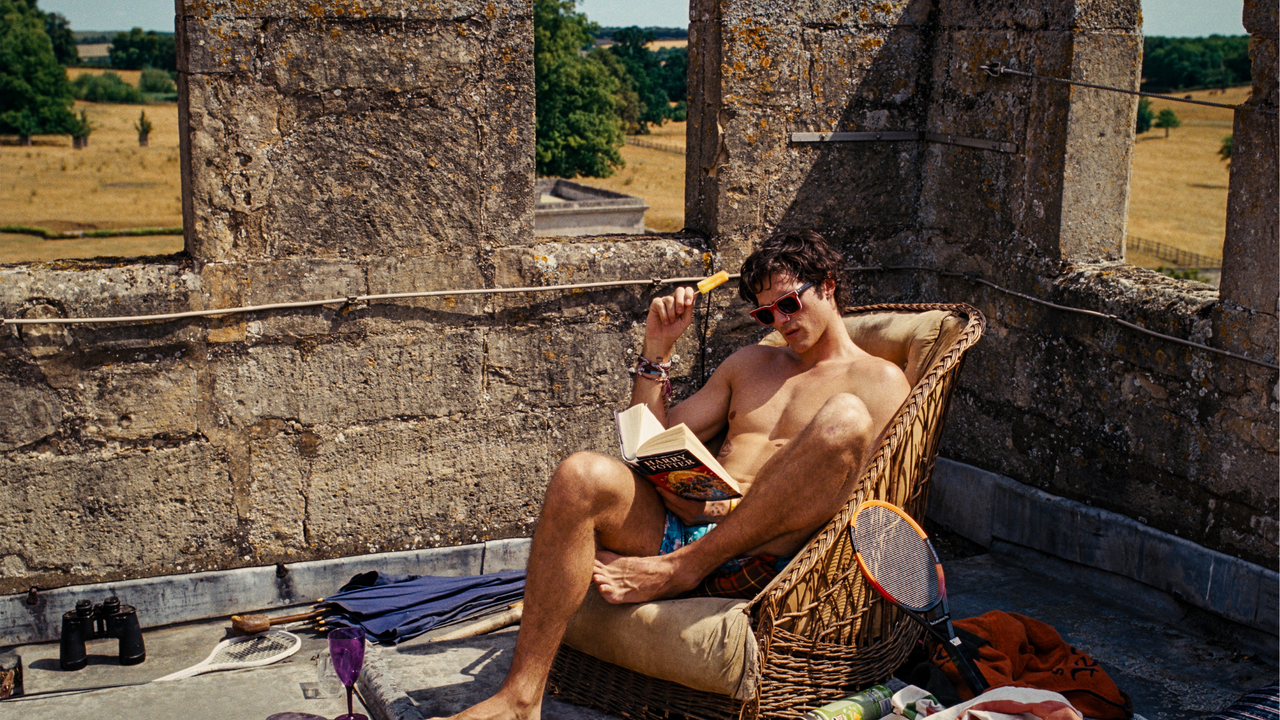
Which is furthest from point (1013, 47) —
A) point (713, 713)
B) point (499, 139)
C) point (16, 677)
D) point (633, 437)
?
point (16, 677)

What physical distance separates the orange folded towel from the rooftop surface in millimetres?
285

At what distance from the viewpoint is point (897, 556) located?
8.89ft

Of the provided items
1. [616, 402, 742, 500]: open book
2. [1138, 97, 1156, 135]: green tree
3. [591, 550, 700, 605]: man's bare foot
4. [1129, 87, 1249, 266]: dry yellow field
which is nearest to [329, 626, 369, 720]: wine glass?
[591, 550, 700, 605]: man's bare foot

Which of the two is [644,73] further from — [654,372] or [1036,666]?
[1036,666]

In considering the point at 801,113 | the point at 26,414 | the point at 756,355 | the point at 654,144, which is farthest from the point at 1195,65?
the point at 26,414

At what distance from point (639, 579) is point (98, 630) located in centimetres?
196

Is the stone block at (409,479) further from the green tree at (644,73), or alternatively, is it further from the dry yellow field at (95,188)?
the green tree at (644,73)

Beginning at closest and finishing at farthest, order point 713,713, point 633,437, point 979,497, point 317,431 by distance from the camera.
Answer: point 713,713 → point 633,437 → point 317,431 → point 979,497

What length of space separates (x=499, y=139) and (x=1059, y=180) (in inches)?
84.5

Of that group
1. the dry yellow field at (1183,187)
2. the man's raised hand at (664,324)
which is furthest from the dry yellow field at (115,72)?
the man's raised hand at (664,324)

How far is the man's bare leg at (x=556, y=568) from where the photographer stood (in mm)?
2799

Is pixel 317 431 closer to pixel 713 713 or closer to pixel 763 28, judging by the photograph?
pixel 713 713

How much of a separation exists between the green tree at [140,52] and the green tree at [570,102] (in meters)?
69.5

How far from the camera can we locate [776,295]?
129 inches
